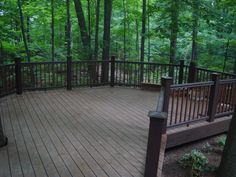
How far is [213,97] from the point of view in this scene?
15.6 ft

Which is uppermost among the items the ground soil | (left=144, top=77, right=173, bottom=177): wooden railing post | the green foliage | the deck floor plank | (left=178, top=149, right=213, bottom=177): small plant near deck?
the green foliage

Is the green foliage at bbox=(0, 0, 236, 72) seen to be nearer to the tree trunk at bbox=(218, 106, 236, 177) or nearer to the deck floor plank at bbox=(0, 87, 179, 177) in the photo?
the deck floor plank at bbox=(0, 87, 179, 177)

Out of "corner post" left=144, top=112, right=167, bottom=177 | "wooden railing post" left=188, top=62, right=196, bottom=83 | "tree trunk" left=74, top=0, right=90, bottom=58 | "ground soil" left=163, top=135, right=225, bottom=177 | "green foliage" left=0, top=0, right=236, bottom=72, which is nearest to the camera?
"corner post" left=144, top=112, right=167, bottom=177

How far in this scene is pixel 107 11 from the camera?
9570 millimetres

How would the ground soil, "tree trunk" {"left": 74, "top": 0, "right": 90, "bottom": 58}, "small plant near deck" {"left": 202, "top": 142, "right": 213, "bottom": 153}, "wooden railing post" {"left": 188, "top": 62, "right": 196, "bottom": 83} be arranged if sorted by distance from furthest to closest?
"tree trunk" {"left": 74, "top": 0, "right": 90, "bottom": 58}
"wooden railing post" {"left": 188, "top": 62, "right": 196, "bottom": 83}
"small plant near deck" {"left": 202, "top": 142, "right": 213, "bottom": 153}
the ground soil

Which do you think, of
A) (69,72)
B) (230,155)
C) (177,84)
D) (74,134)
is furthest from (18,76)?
(230,155)

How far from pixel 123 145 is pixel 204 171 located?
1.49 meters

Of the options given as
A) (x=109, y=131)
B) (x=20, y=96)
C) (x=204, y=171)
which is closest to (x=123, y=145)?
(x=109, y=131)

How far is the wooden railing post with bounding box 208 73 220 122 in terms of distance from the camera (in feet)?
15.3

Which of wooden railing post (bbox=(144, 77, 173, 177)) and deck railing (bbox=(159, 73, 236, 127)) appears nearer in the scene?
wooden railing post (bbox=(144, 77, 173, 177))

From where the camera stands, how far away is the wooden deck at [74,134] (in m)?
3.12

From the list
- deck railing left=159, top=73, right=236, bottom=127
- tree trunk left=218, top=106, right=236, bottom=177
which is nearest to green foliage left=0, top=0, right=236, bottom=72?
deck railing left=159, top=73, right=236, bottom=127

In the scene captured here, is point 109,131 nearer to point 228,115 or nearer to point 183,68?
point 228,115

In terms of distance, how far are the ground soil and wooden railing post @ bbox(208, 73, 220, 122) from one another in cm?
62
